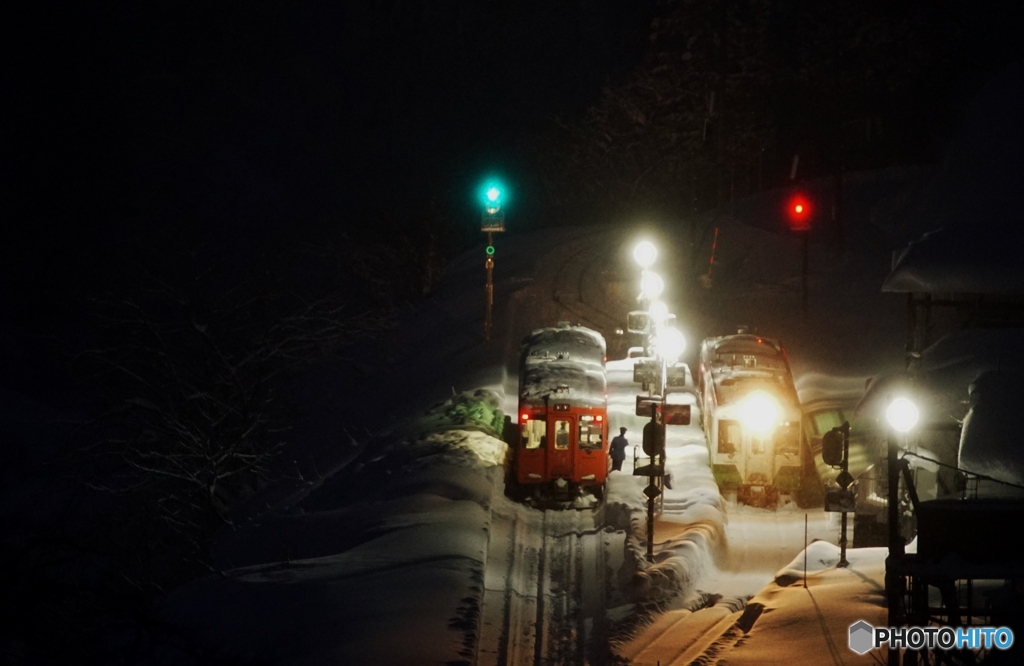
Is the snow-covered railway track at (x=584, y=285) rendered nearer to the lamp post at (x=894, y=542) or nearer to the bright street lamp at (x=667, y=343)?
the bright street lamp at (x=667, y=343)

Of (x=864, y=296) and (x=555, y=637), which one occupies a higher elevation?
(x=864, y=296)

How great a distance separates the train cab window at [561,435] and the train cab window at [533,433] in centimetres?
25

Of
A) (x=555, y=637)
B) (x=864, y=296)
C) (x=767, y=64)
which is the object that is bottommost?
(x=555, y=637)

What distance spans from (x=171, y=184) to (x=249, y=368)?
36722 mm

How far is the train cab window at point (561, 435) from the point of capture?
80.0 feet

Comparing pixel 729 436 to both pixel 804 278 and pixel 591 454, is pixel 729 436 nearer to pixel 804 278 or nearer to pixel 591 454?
pixel 591 454

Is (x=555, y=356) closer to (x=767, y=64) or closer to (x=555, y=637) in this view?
(x=555, y=637)

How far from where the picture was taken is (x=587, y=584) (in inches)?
778

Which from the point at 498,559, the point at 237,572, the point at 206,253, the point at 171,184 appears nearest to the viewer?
the point at 237,572

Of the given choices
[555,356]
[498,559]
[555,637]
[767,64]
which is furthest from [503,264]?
[555,637]

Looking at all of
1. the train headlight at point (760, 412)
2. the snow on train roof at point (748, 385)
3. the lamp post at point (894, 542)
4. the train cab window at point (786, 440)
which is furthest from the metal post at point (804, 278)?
the lamp post at point (894, 542)

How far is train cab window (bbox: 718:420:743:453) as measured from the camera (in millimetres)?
25719

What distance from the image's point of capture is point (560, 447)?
24359 mm

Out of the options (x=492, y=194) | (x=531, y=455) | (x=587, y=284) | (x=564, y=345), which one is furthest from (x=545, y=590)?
(x=587, y=284)
